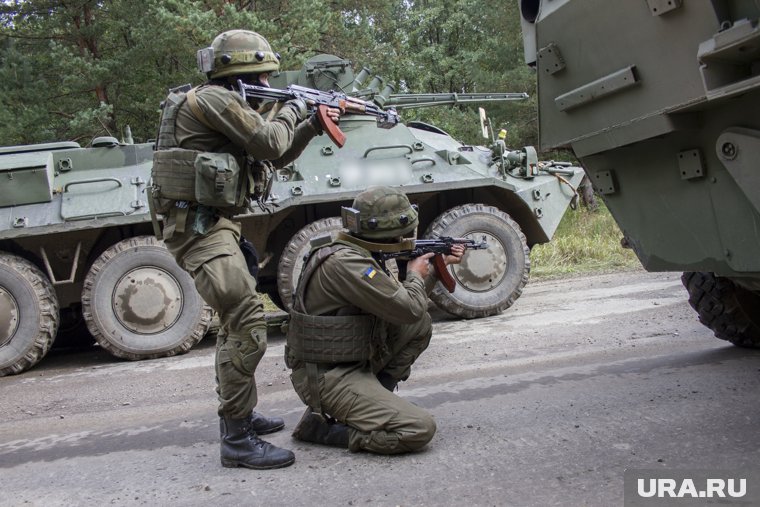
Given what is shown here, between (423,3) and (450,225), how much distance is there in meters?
22.4

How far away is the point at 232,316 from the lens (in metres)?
3.46

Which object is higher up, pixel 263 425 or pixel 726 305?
pixel 726 305

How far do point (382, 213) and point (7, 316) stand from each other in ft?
14.0

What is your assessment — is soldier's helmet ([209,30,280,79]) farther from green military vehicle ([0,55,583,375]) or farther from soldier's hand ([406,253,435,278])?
green military vehicle ([0,55,583,375])

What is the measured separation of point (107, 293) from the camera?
267 inches

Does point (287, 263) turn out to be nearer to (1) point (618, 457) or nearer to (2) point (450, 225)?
(2) point (450, 225)

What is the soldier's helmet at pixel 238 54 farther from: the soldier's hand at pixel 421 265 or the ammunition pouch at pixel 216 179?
the soldier's hand at pixel 421 265

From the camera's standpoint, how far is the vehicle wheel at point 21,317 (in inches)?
257

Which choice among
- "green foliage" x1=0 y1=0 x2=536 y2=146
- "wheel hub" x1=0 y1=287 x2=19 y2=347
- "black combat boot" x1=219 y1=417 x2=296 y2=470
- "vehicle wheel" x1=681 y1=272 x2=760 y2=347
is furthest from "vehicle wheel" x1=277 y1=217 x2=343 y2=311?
"green foliage" x1=0 y1=0 x2=536 y2=146

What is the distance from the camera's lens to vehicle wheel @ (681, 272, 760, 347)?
15.1ft

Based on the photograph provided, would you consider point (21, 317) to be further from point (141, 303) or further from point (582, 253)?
point (582, 253)

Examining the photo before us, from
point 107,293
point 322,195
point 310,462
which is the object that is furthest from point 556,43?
point 107,293

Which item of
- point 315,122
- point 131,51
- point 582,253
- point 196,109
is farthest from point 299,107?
point 131,51

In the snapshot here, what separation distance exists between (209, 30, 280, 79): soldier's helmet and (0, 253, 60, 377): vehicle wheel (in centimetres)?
375
